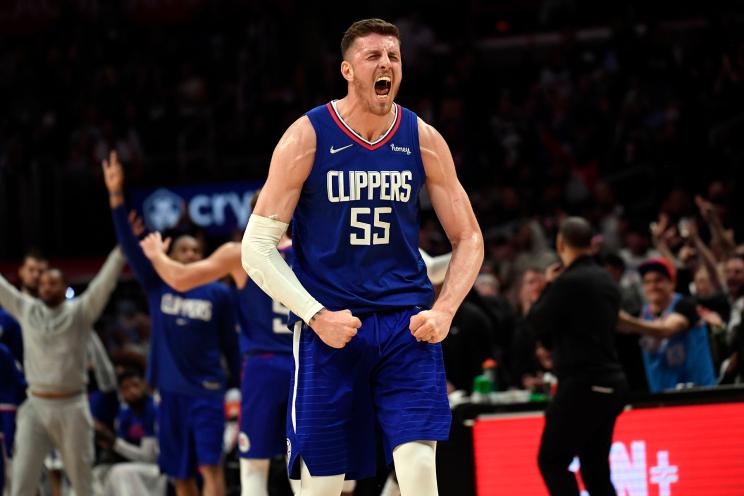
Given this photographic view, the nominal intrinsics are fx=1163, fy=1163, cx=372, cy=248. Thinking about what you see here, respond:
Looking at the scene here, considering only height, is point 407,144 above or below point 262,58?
below

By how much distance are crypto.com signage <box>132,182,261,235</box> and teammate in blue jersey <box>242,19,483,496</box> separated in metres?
10.2

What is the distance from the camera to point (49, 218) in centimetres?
1658

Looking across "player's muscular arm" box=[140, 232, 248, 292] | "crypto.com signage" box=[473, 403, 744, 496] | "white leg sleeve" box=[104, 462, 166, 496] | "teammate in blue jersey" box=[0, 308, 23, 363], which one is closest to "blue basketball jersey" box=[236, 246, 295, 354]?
"player's muscular arm" box=[140, 232, 248, 292]

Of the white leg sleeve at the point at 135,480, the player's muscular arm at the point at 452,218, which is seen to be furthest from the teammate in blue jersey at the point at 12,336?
the player's muscular arm at the point at 452,218

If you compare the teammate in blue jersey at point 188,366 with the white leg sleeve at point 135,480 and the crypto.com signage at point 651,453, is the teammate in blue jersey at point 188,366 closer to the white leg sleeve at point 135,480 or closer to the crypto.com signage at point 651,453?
the white leg sleeve at point 135,480

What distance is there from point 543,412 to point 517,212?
17.8 ft

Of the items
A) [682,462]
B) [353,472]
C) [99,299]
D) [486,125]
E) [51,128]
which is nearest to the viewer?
[353,472]

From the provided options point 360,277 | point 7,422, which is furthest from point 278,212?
point 7,422

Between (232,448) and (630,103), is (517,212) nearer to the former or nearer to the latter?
(630,103)

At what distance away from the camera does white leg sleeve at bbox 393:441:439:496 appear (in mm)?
4453

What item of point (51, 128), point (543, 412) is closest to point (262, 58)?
point (51, 128)

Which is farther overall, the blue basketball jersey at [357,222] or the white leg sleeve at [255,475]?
the white leg sleeve at [255,475]

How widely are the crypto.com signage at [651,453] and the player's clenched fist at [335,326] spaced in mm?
3866

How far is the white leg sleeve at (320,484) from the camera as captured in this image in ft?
14.9
